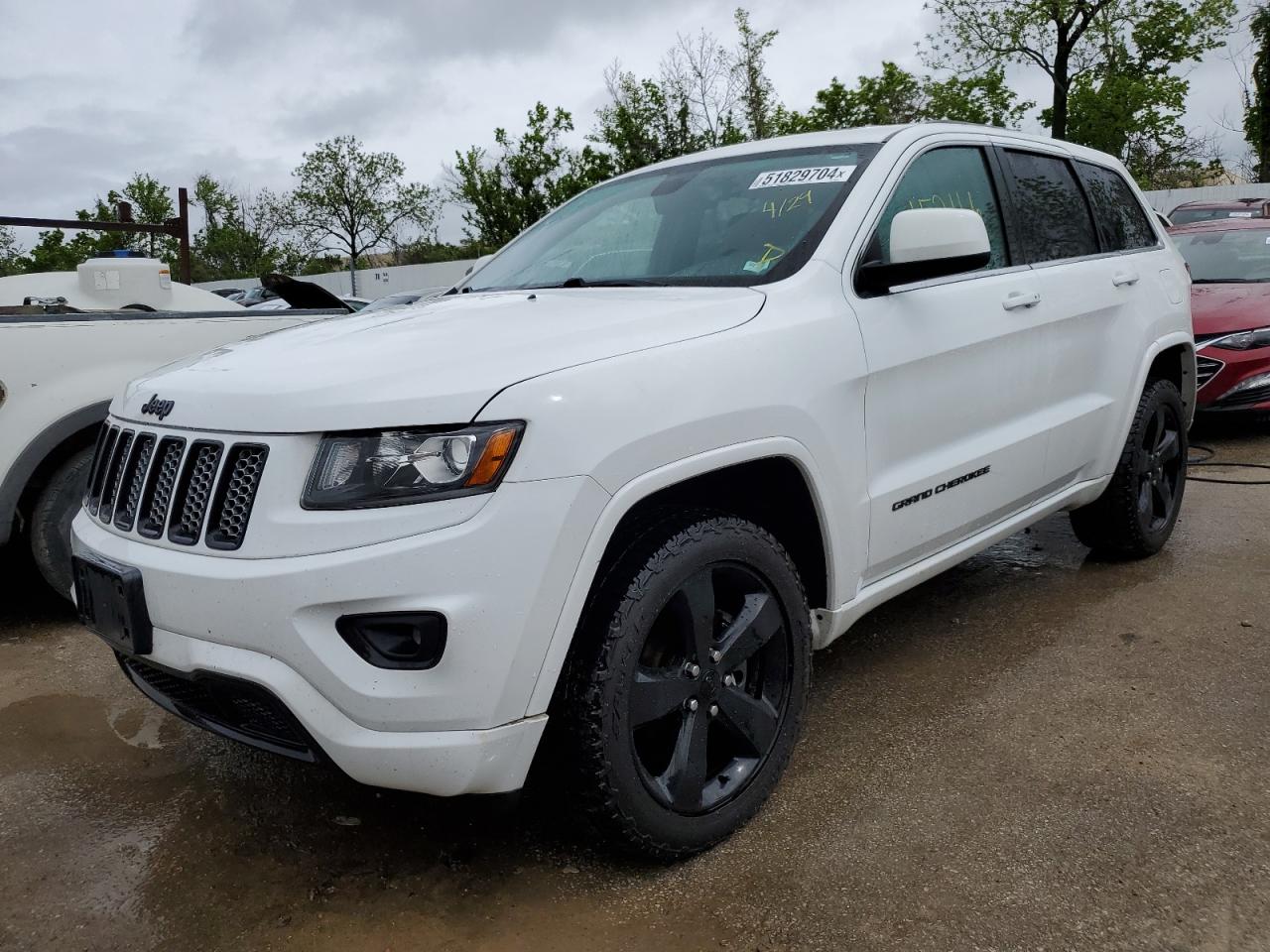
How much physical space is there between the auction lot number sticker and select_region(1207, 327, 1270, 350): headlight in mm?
5011

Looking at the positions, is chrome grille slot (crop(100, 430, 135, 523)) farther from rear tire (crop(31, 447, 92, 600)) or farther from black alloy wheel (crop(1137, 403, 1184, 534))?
black alloy wheel (crop(1137, 403, 1184, 534))

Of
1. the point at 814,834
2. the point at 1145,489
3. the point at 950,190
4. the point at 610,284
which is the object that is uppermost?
the point at 950,190

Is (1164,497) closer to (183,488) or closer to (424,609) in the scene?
(424,609)

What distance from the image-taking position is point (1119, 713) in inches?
118

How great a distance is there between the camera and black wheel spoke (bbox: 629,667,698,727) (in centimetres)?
212

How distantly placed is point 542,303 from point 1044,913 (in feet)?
5.86

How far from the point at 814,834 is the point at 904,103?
1323 inches

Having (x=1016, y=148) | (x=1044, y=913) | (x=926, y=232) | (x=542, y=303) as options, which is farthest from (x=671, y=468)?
(x=1016, y=148)

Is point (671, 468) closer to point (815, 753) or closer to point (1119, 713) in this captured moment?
point (815, 753)

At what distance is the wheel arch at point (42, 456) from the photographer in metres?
3.66

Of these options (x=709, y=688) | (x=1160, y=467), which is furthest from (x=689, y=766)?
(x=1160, y=467)

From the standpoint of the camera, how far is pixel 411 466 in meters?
1.88

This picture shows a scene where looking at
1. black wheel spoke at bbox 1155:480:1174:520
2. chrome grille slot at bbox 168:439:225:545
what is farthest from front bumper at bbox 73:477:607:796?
black wheel spoke at bbox 1155:480:1174:520

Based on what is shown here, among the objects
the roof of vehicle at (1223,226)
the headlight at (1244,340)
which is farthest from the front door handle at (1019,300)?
the roof of vehicle at (1223,226)
